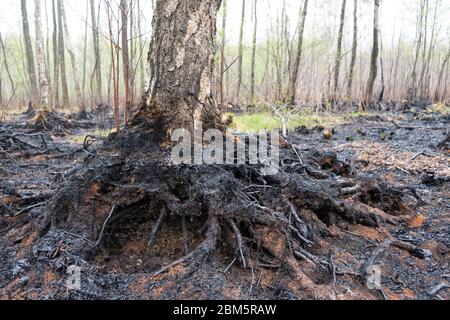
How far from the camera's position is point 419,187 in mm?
3762

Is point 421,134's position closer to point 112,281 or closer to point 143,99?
point 143,99

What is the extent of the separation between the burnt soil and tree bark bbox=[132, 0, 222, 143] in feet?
0.83

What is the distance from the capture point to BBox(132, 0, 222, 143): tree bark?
253cm

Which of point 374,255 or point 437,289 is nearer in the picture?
point 437,289

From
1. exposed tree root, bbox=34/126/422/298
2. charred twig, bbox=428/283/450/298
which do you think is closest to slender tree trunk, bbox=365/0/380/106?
exposed tree root, bbox=34/126/422/298

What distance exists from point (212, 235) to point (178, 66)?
1.25m

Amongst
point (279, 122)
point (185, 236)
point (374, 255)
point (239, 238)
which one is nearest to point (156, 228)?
point (185, 236)

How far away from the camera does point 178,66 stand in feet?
8.30

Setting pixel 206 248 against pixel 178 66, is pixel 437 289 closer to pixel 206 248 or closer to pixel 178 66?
pixel 206 248

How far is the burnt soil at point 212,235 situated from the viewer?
6.17 feet
